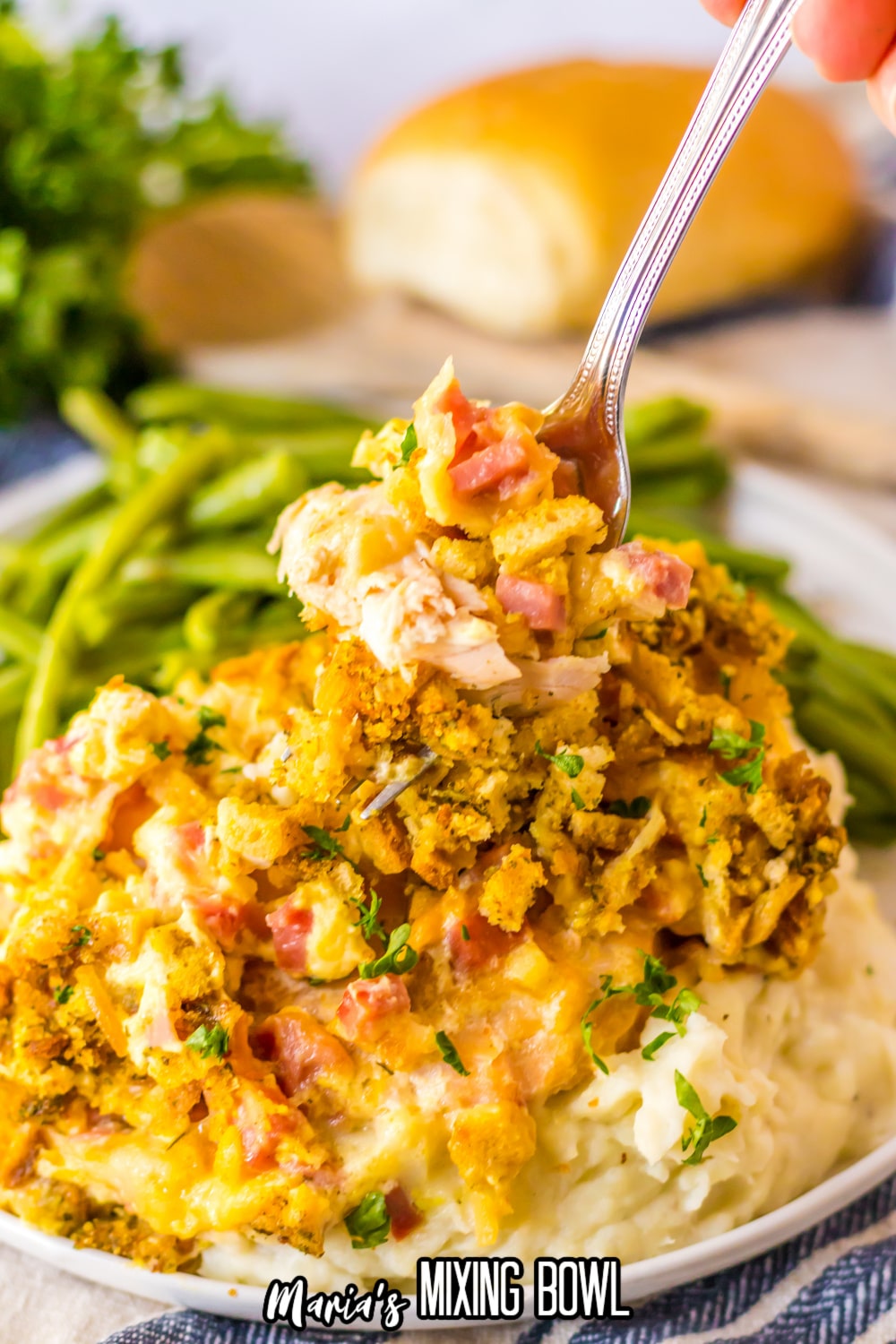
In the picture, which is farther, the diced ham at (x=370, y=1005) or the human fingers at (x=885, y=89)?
the human fingers at (x=885, y=89)

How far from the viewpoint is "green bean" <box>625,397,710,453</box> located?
173 inches

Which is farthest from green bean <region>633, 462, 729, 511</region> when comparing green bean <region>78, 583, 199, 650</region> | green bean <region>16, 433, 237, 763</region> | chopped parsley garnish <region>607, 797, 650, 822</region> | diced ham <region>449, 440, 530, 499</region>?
diced ham <region>449, 440, 530, 499</region>

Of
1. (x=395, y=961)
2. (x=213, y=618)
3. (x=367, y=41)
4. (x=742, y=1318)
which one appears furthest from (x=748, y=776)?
(x=367, y=41)

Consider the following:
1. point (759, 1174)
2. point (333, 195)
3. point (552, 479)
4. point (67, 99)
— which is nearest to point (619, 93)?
point (67, 99)

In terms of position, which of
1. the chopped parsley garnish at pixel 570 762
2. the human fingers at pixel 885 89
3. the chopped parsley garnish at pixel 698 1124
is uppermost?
the human fingers at pixel 885 89

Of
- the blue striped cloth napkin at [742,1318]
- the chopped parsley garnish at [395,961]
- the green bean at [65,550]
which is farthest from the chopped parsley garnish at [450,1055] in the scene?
the green bean at [65,550]

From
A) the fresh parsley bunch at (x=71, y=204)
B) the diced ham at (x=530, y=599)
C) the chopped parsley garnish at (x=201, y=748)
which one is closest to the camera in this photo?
the diced ham at (x=530, y=599)

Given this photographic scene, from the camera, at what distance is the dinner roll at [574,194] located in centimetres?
558

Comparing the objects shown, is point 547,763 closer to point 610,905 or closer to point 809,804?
point 610,905

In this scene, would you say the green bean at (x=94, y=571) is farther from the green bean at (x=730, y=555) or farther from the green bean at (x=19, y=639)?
the green bean at (x=730, y=555)

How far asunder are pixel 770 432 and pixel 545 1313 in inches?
141

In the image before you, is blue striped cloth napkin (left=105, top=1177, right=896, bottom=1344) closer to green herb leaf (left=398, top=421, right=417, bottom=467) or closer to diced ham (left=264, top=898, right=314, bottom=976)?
diced ham (left=264, top=898, right=314, bottom=976)

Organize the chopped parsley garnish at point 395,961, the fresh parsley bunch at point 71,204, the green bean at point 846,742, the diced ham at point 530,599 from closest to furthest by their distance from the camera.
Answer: the diced ham at point 530,599 → the chopped parsley garnish at point 395,961 → the green bean at point 846,742 → the fresh parsley bunch at point 71,204

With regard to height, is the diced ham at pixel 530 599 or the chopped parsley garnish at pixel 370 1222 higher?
the diced ham at pixel 530 599
